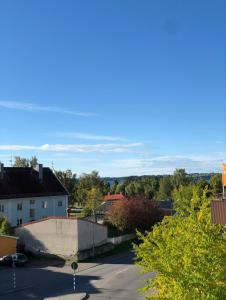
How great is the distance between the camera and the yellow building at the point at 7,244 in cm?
4688

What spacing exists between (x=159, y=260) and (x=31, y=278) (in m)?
27.4

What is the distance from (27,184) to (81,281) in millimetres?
36209

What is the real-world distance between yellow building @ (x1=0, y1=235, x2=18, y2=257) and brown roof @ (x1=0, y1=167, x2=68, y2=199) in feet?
59.3

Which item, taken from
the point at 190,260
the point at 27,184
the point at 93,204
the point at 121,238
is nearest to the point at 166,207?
the point at 93,204

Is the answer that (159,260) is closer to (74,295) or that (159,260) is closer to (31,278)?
(74,295)

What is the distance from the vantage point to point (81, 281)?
36.8 m

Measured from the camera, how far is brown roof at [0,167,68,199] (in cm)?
6750

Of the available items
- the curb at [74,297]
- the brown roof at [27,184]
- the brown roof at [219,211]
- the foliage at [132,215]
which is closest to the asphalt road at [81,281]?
the curb at [74,297]

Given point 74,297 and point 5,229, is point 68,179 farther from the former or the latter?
point 74,297

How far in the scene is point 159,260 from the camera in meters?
13.5

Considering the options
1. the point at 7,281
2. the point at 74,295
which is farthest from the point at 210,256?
the point at 7,281

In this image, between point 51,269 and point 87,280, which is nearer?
point 87,280

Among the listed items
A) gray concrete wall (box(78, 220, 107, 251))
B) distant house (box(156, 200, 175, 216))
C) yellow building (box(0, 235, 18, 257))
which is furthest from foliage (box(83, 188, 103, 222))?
yellow building (box(0, 235, 18, 257))

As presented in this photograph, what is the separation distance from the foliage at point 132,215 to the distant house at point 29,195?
14.1m
